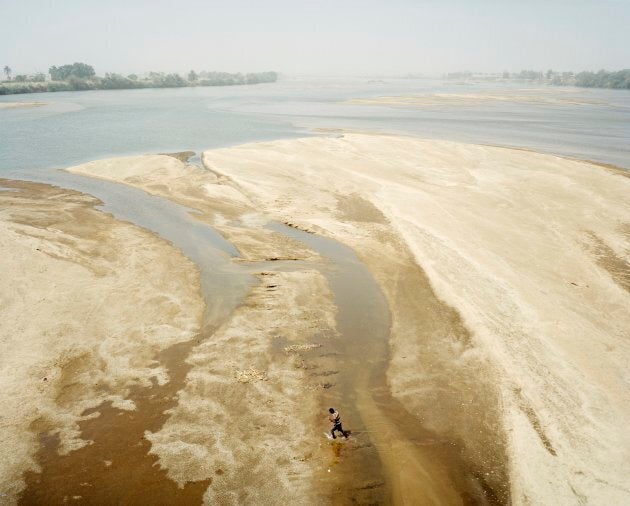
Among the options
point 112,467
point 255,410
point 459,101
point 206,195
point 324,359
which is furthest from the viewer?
point 459,101

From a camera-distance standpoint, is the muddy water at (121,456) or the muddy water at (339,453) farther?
the muddy water at (339,453)

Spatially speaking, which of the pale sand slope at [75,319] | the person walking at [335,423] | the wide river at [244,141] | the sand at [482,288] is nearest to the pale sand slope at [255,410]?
the sand at [482,288]

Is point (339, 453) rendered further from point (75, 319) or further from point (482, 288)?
point (75, 319)

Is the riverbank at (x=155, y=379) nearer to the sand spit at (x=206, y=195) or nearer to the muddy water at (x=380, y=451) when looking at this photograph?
the muddy water at (x=380, y=451)

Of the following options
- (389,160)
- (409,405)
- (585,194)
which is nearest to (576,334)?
(409,405)

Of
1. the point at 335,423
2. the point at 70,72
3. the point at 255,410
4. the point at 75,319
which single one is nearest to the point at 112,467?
the point at 255,410

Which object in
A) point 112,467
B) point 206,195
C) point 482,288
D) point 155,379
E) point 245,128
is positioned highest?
point 245,128
